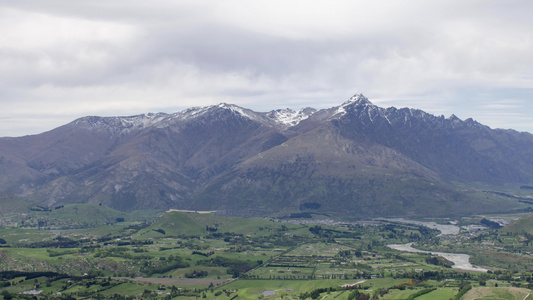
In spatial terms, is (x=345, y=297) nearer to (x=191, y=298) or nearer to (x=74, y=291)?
(x=191, y=298)

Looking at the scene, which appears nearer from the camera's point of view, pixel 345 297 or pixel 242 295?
pixel 345 297

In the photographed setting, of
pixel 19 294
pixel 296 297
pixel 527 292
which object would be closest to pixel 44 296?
pixel 19 294

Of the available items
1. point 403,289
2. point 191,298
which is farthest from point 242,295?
point 403,289

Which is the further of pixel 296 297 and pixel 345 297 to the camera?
pixel 296 297

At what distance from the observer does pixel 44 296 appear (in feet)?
616

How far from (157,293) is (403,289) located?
7800 centimetres

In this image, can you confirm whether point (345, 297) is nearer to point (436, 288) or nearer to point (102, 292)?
point (436, 288)

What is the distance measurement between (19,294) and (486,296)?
137220 mm

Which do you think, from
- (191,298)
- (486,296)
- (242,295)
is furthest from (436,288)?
(191,298)

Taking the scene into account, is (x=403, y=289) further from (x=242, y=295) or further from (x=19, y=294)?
(x=19, y=294)

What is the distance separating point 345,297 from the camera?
583 ft

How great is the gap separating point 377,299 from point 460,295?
23.2 meters

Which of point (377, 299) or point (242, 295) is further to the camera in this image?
point (242, 295)

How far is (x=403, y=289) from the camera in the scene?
625 ft
